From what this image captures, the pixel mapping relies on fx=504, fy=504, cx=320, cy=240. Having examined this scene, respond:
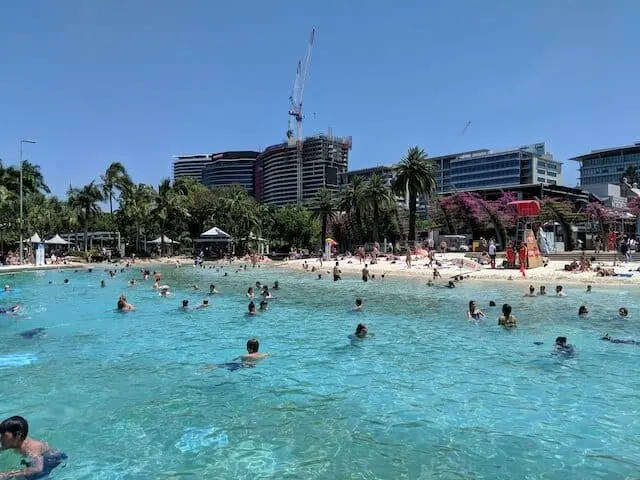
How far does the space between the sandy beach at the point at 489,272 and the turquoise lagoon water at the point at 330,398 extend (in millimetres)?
13407

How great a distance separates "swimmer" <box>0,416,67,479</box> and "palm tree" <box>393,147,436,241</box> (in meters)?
51.8

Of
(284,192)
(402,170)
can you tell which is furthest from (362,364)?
(284,192)

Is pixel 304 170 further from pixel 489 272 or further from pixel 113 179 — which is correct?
pixel 489 272

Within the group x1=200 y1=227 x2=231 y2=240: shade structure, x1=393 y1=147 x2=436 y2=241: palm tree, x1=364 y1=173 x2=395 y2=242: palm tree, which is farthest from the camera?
x1=200 y1=227 x2=231 y2=240: shade structure

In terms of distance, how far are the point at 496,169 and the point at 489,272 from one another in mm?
152899

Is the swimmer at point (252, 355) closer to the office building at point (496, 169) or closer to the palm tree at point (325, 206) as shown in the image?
the palm tree at point (325, 206)

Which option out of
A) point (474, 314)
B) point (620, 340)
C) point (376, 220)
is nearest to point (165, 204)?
point (376, 220)

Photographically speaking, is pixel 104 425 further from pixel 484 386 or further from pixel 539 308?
pixel 539 308

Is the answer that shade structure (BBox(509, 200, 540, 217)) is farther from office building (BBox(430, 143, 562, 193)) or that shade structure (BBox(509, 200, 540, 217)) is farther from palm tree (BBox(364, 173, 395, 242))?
office building (BBox(430, 143, 562, 193))

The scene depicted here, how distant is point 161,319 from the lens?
21.2 m

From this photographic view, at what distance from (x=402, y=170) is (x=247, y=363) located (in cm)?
4670

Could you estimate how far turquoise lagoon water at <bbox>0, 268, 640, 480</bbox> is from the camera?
7527mm

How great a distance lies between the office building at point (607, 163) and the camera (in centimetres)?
15825

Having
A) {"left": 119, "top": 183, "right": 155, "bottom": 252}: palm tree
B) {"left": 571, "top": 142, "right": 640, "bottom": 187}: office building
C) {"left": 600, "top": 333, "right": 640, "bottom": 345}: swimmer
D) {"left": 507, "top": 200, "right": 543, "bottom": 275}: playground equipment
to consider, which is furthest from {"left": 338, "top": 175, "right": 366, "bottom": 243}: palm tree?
{"left": 571, "top": 142, "right": 640, "bottom": 187}: office building
